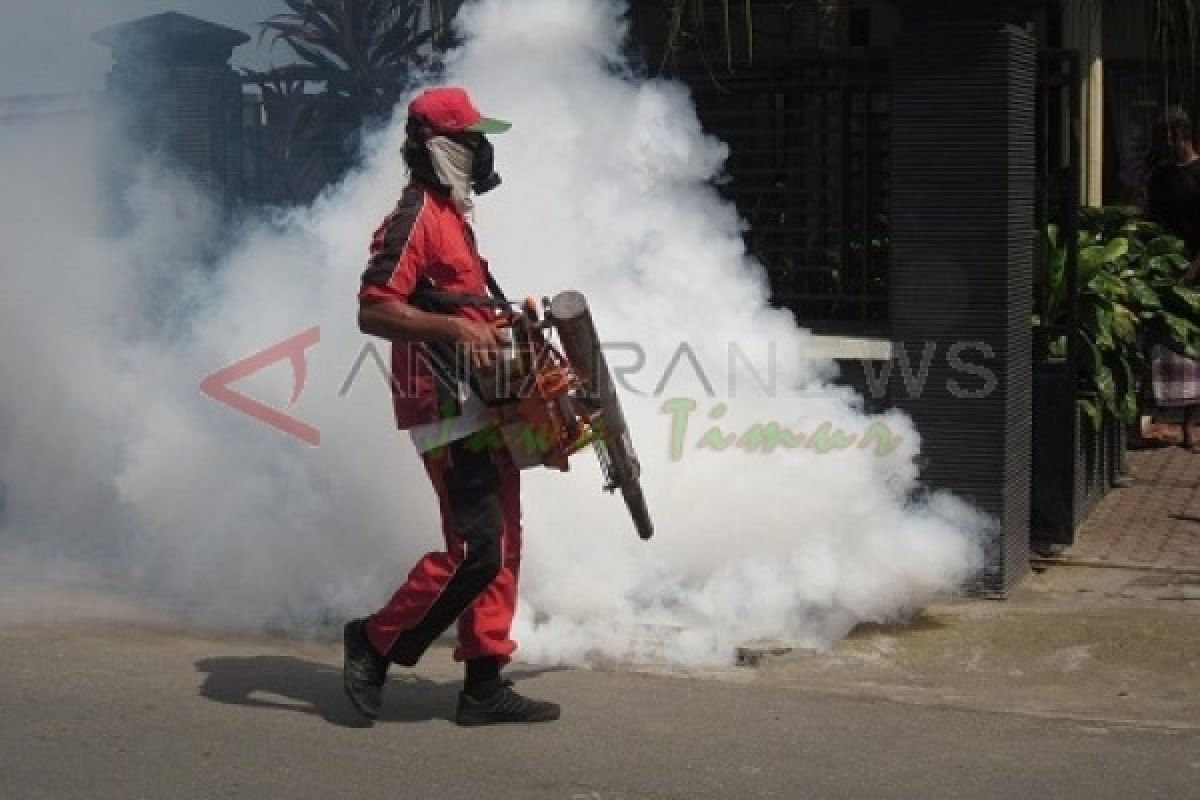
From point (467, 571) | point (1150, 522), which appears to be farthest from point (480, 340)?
point (1150, 522)

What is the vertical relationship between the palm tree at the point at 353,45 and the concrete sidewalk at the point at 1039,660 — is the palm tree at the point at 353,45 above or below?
above

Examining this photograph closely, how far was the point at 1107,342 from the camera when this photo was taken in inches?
349

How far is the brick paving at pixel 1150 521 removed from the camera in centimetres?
851

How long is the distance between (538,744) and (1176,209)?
22.9ft

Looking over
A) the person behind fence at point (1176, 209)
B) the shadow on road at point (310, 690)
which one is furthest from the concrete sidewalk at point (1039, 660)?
the person behind fence at point (1176, 209)

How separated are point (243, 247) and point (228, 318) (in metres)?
0.72

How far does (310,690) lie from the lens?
20.6 ft

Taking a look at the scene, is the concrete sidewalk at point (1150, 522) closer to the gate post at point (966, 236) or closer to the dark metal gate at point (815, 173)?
the gate post at point (966, 236)

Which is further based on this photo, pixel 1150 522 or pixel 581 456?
pixel 1150 522

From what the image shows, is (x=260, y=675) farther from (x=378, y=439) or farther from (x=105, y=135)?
(x=105, y=135)

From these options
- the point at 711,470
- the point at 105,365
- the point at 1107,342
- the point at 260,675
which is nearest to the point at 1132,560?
the point at 1107,342

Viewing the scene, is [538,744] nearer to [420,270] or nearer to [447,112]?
[420,270]

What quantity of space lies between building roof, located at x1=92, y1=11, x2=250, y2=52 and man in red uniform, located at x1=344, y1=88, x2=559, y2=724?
5.15 m

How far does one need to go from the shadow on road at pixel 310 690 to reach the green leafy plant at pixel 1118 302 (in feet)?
11.4
